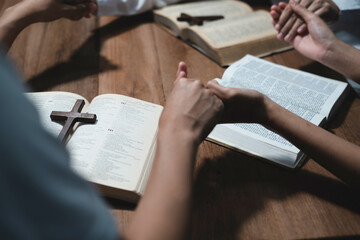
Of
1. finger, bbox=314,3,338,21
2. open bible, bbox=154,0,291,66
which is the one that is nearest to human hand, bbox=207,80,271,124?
open bible, bbox=154,0,291,66

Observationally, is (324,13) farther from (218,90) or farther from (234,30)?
(218,90)

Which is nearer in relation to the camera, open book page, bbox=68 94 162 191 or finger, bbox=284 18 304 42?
open book page, bbox=68 94 162 191

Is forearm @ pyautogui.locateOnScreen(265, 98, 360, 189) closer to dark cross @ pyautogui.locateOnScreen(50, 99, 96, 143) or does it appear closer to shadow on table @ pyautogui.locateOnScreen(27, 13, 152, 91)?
dark cross @ pyautogui.locateOnScreen(50, 99, 96, 143)

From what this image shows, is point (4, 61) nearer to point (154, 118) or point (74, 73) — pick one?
point (154, 118)

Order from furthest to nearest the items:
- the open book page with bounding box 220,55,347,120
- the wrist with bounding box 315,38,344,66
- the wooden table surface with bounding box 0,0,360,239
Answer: the wrist with bounding box 315,38,344,66 → the open book page with bounding box 220,55,347,120 → the wooden table surface with bounding box 0,0,360,239

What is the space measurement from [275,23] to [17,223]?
120cm

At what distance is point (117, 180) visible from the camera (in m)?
0.73

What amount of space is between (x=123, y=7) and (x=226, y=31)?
505 millimetres

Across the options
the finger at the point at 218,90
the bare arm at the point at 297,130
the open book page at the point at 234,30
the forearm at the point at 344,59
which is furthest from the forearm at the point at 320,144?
the open book page at the point at 234,30

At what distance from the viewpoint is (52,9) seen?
1.26 m

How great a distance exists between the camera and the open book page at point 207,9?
1.48 m

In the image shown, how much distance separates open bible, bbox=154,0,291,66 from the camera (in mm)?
1254

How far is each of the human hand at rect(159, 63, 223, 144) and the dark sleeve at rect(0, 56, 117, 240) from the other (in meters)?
0.29

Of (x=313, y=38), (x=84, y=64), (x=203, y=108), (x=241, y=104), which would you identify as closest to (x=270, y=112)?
(x=241, y=104)
